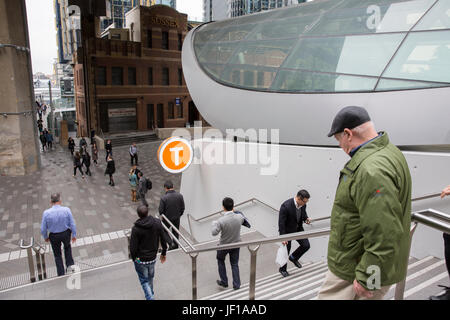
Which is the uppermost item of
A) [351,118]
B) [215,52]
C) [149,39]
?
[149,39]

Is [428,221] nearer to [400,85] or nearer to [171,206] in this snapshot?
[400,85]

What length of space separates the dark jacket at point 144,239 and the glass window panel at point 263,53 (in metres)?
4.64

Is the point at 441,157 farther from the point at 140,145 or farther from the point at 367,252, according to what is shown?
the point at 140,145

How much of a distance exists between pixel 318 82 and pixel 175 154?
4285mm

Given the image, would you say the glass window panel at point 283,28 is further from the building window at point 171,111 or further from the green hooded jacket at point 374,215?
the building window at point 171,111

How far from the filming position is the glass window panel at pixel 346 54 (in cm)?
604

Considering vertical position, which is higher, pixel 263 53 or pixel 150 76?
pixel 150 76

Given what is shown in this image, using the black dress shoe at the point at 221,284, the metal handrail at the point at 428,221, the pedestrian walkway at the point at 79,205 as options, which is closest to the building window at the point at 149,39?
the pedestrian walkway at the point at 79,205

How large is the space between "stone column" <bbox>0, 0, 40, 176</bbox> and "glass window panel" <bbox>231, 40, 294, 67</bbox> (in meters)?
13.6

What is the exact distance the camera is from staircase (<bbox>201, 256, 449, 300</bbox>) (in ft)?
10.2

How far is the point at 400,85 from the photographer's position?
5773 mm

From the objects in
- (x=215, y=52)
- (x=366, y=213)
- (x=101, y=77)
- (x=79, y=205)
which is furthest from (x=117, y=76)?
(x=366, y=213)

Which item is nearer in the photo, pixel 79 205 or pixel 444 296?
pixel 444 296

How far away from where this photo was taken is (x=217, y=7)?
102 m
